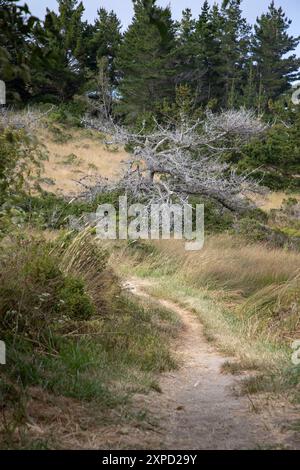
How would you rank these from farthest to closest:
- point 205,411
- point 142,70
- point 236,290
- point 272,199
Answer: point 142,70 → point 272,199 → point 236,290 → point 205,411

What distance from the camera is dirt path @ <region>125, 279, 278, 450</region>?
139 inches

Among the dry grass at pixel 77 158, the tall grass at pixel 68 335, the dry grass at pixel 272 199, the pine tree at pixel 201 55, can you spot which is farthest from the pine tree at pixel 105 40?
the tall grass at pixel 68 335

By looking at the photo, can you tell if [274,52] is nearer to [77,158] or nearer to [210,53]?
[210,53]

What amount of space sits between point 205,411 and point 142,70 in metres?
34.9

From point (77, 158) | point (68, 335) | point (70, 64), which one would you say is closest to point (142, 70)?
point (70, 64)

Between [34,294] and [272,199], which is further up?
[272,199]

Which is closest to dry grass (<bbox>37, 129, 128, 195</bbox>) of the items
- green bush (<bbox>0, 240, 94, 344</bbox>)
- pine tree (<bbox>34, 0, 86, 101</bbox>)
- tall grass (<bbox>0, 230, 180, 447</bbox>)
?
pine tree (<bbox>34, 0, 86, 101</bbox>)

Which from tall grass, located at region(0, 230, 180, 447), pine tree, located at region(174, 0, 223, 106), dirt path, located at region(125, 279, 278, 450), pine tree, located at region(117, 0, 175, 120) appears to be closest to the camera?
dirt path, located at region(125, 279, 278, 450)

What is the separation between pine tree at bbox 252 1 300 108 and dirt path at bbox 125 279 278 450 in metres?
41.3

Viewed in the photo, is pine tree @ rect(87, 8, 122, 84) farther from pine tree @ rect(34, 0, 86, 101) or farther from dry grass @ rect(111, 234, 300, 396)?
dry grass @ rect(111, 234, 300, 396)

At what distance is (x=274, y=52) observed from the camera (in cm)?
4584

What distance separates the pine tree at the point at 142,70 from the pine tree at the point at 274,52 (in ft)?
32.6

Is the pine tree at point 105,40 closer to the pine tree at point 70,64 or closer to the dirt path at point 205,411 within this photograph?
the pine tree at point 70,64
